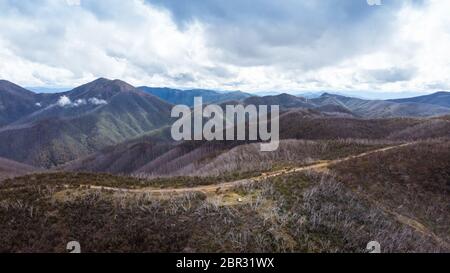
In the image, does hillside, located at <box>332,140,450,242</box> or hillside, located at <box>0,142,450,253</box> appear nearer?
hillside, located at <box>0,142,450,253</box>

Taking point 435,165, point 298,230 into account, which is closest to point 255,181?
point 298,230

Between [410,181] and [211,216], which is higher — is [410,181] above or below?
below

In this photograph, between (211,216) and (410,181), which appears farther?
(410,181)

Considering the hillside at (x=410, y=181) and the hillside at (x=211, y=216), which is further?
the hillside at (x=410, y=181)

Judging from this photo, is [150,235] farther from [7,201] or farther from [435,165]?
[435,165]

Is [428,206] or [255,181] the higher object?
[255,181]

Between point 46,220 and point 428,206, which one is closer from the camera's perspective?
point 46,220
